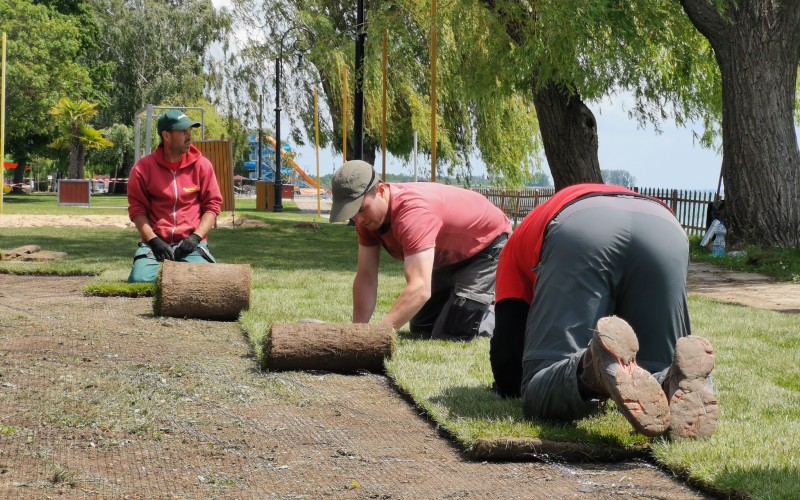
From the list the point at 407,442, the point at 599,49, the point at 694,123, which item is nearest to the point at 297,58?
the point at 694,123

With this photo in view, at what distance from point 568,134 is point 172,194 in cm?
953

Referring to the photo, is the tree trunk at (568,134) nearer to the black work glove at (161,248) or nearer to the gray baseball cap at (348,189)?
the black work glove at (161,248)

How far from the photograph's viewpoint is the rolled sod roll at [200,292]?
7.80 meters

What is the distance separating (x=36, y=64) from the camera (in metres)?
47.4

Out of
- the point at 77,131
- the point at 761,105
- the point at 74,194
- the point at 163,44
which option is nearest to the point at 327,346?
the point at 761,105

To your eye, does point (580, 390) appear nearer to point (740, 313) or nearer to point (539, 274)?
point (539, 274)

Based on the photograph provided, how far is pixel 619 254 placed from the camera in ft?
13.3

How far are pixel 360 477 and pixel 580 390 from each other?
35.7 inches

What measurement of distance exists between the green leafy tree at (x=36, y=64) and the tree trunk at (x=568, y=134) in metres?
33.3

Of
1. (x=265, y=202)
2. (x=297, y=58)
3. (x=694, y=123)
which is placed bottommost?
(x=265, y=202)

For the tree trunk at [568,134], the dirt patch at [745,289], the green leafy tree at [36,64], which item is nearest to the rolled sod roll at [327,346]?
the dirt patch at [745,289]

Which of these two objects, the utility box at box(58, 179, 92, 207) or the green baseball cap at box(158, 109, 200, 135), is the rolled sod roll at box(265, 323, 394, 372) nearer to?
the green baseball cap at box(158, 109, 200, 135)

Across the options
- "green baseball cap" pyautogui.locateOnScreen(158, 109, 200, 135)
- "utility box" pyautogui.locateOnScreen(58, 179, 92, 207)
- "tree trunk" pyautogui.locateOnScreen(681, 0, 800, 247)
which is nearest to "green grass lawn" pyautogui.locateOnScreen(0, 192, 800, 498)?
"green baseball cap" pyautogui.locateOnScreen(158, 109, 200, 135)

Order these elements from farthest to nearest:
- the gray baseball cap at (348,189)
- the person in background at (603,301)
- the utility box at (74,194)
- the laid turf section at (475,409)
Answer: the utility box at (74,194), the gray baseball cap at (348,189), the laid turf section at (475,409), the person in background at (603,301)
